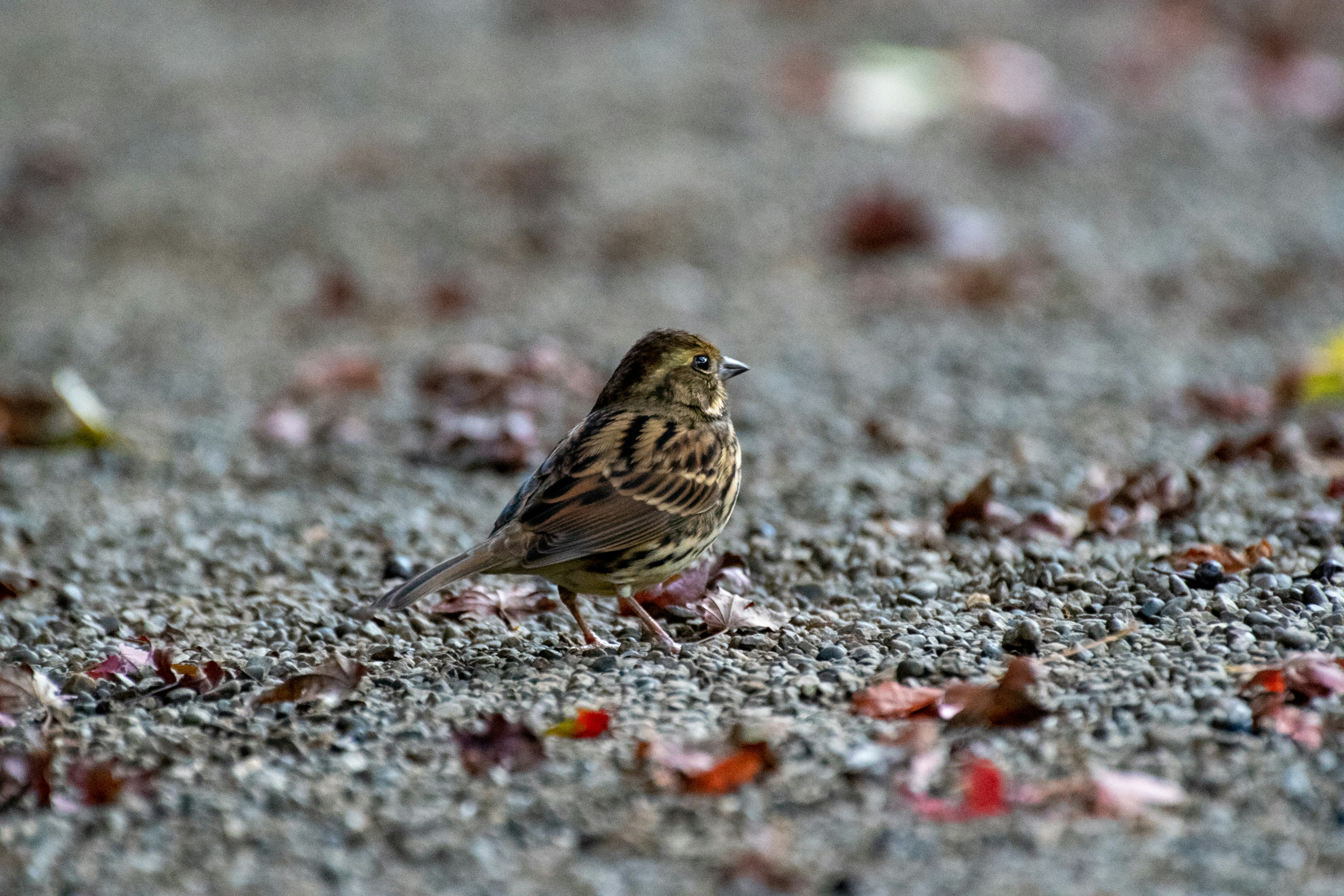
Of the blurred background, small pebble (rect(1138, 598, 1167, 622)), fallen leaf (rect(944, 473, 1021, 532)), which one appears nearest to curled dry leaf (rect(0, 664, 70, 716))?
the blurred background

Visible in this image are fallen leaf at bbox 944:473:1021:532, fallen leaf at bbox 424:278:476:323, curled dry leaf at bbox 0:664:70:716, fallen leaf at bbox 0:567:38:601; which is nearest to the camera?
curled dry leaf at bbox 0:664:70:716

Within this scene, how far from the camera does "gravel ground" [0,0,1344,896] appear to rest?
357 cm

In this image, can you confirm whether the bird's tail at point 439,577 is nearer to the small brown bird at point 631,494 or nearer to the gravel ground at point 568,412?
the small brown bird at point 631,494

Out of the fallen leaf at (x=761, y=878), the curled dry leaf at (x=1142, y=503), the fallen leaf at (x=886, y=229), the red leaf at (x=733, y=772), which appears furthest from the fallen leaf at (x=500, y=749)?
the fallen leaf at (x=886, y=229)

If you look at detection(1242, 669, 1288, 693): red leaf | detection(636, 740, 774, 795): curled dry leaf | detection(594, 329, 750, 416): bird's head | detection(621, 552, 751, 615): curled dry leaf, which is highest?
detection(594, 329, 750, 416): bird's head

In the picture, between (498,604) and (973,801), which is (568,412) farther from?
(973,801)

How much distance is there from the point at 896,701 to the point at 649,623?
3.34 feet

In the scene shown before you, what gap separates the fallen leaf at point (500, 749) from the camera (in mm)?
3881

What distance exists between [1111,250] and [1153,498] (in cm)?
457

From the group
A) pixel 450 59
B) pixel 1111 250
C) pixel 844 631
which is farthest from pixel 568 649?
pixel 450 59

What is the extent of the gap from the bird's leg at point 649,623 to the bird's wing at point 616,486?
21cm

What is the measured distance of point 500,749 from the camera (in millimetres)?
3947

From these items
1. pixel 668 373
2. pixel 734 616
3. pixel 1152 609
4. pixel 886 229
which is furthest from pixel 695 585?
pixel 886 229

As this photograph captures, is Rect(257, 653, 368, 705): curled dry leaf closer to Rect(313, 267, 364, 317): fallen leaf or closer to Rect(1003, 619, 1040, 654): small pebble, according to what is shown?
Rect(1003, 619, 1040, 654): small pebble
